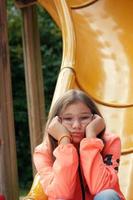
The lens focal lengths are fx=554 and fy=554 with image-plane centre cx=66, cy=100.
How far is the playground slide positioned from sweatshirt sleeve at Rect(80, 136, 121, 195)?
0.80 m

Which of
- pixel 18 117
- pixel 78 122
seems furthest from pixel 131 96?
pixel 18 117

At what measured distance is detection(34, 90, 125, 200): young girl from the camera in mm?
2047

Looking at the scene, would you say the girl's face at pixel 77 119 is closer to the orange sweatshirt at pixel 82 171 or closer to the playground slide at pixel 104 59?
the orange sweatshirt at pixel 82 171

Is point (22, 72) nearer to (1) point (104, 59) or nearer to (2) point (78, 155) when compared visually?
(1) point (104, 59)

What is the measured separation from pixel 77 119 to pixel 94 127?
7 cm

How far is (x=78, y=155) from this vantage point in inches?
84.1

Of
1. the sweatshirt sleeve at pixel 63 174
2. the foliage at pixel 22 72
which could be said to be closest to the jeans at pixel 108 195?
the sweatshirt sleeve at pixel 63 174

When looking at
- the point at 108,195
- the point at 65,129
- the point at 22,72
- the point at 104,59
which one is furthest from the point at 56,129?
the point at 22,72

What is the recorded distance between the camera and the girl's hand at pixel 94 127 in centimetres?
213

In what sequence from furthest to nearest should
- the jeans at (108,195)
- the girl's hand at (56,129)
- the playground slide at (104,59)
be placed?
the playground slide at (104,59) → the girl's hand at (56,129) → the jeans at (108,195)

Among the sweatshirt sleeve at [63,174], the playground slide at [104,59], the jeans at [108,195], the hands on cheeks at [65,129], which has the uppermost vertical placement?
the playground slide at [104,59]

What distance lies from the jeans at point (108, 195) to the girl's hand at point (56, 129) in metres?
0.30

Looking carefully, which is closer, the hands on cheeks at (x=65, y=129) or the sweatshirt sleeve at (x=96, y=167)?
the sweatshirt sleeve at (x=96, y=167)

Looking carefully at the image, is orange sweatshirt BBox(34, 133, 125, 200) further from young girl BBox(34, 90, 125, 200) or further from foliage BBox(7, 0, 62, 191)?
foliage BBox(7, 0, 62, 191)
